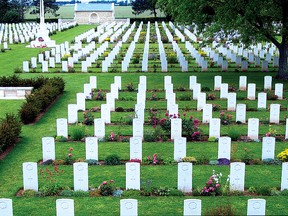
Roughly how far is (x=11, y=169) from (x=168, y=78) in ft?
33.0

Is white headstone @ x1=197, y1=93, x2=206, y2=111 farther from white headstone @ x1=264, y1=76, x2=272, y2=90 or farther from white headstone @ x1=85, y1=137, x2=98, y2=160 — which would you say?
white headstone @ x1=85, y1=137, x2=98, y2=160

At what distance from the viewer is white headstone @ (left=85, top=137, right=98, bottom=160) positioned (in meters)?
11.7

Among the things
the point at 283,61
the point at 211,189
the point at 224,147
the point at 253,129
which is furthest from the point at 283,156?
the point at 283,61

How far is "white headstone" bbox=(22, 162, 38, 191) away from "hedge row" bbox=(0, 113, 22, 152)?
2702 millimetres

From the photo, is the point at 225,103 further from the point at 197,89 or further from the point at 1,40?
the point at 1,40

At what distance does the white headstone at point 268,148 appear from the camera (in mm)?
11773

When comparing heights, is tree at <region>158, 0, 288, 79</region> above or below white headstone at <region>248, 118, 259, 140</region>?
above

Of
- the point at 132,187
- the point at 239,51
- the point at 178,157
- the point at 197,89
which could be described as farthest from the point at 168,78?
the point at 239,51

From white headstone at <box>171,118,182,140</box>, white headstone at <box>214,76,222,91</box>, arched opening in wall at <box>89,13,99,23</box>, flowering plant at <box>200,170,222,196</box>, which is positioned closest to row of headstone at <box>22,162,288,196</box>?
flowering plant at <box>200,170,222,196</box>

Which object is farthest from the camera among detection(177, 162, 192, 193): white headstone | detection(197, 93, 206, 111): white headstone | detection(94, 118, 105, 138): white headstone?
detection(197, 93, 206, 111): white headstone

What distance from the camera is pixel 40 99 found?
17516mm

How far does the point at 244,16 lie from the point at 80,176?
1321 centimetres

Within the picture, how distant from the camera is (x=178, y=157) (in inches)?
471

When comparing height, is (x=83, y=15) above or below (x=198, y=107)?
Result: above
